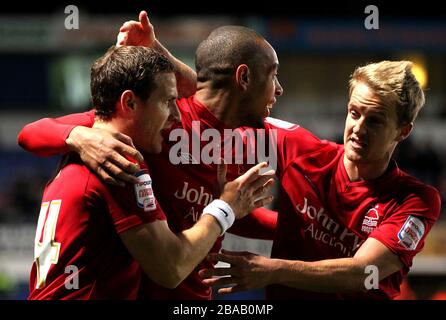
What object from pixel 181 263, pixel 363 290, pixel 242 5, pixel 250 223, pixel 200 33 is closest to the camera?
pixel 181 263

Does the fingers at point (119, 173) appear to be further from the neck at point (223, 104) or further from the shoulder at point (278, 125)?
the shoulder at point (278, 125)

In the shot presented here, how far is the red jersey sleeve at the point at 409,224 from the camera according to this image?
3.72 metres

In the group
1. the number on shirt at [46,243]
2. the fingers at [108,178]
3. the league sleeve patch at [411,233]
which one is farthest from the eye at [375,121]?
the number on shirt at [46,243]

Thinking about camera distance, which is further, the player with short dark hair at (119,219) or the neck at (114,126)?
the neck at (114,126)

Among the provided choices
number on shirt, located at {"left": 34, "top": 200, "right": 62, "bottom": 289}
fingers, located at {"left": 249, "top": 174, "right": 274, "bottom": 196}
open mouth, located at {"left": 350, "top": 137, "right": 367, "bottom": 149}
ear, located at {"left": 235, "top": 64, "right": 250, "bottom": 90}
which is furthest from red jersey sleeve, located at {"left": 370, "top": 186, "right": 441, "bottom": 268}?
number on shirt, located at {"left": 34, "top": 200, "right": 62, "bottom": 289}

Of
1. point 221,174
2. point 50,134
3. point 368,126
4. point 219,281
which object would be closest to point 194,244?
point 219,281

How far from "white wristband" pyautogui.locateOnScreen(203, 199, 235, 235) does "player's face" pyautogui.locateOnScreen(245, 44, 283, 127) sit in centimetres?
70

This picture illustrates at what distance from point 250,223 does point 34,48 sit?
11780mm

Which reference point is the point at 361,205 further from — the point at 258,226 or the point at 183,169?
the point at 183,169

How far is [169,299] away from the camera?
149 inches

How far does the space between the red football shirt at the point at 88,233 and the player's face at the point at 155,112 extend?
26 cm

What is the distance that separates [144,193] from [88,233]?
0.92 ft
